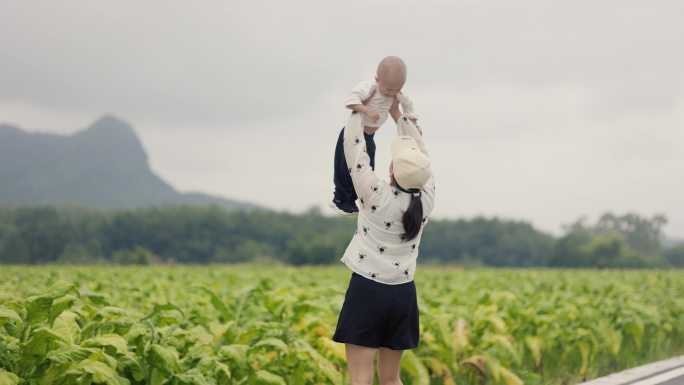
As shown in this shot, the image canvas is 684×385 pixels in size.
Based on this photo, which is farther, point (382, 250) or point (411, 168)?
point (382, 250)

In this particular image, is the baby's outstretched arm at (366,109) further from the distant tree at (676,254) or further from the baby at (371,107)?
the distant tree at (676,254)

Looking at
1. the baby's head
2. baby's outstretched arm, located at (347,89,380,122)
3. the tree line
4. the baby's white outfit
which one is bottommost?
the tree line

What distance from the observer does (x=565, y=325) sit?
10430 millimetres

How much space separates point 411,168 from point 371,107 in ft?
1.46

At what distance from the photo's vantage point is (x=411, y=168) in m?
4.65

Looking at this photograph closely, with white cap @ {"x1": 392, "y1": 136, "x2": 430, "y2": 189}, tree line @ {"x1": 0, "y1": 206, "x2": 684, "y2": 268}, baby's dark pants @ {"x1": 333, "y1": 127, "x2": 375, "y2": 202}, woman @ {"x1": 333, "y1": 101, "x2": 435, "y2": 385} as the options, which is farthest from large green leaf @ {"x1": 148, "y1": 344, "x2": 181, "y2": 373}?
tree line @ {"x1": 0, "y1": 206, "x2": 684, "y2": 268}

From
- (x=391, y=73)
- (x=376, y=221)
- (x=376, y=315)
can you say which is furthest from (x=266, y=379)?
(x=391, y=73)

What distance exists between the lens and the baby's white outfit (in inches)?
186

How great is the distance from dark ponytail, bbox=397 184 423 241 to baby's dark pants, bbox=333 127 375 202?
1.10 ft

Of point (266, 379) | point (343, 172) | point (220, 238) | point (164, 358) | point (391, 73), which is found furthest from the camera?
point (220, 238)

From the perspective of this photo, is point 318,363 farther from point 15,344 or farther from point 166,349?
point 15,344

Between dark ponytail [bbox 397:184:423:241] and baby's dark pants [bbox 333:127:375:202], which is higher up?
baby's dark pants [bbox 333:127:375:202]

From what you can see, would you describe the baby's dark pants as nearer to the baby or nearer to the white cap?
the baby

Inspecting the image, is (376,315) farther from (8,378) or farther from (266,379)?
(8,378)
